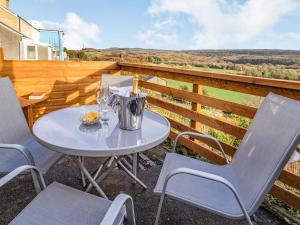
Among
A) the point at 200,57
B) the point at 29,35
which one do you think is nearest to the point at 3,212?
the point at 200,57

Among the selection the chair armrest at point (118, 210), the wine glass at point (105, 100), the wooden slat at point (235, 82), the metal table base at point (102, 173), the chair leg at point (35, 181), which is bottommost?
the metal table base at point (102, 173)

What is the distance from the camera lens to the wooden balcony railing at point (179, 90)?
204 centimetres

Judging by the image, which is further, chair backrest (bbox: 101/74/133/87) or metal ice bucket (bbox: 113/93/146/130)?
chair backrest (bbox: 101/74/133/87)

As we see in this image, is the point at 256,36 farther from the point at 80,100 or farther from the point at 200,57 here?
the point at 80,100

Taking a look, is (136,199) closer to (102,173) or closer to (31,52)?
(102,173)

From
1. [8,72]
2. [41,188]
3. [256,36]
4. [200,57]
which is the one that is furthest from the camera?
[256,36]

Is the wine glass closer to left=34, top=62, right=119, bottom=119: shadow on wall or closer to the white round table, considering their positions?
the white round table

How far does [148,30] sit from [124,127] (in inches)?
367

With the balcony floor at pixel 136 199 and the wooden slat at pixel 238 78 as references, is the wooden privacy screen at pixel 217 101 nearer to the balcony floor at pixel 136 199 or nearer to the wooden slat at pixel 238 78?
the wooden slat at pixel 238 78

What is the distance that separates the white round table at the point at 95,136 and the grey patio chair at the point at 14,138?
26cm

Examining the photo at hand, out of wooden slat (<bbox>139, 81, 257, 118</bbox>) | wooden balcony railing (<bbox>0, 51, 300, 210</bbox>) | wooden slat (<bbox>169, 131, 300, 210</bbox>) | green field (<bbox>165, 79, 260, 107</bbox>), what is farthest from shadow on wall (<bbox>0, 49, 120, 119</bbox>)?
wooden slat (<bbox>169, 131, 300, 210</bbox>)

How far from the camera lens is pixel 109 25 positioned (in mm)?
8484

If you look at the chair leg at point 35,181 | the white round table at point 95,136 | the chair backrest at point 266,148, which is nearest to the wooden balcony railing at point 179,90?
the chair backrest at point 266,148

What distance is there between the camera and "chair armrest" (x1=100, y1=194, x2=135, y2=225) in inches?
Answer: 36.3
